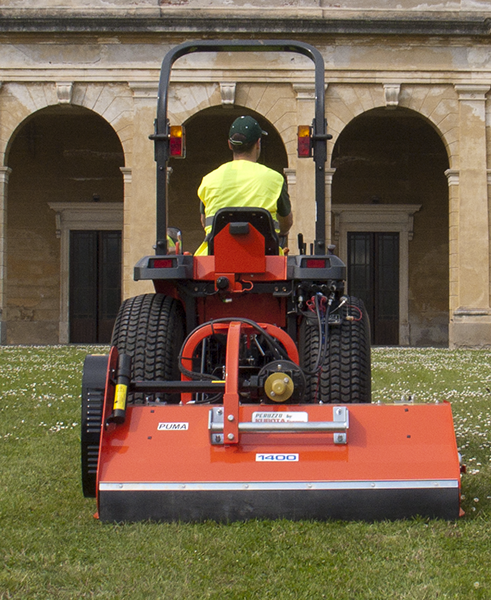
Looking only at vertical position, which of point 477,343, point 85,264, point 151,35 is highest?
point 151,35

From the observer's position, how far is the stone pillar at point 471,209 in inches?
622

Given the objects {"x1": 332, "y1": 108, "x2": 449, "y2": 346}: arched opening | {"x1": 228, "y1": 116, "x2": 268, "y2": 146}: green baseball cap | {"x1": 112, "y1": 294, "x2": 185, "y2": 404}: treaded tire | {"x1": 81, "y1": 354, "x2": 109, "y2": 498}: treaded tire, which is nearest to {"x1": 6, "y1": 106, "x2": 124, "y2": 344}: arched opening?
{"x1": 332, "y1": 108, "x2": 449, "y2": 346}: arched opening

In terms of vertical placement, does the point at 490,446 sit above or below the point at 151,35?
below

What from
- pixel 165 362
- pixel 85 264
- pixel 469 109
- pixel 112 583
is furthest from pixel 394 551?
pixel 85 264

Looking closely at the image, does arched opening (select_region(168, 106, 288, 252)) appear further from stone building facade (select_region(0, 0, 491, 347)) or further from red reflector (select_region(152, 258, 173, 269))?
red reflector (select_region(152, 258, 173, 269))

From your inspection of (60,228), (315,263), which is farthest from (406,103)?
(315,263)

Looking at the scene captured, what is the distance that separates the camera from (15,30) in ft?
51.0

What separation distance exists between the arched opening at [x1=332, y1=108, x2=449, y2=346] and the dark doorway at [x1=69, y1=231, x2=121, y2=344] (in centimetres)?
585

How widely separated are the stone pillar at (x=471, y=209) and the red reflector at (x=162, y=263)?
13044mm

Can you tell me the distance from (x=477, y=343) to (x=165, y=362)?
13172mm

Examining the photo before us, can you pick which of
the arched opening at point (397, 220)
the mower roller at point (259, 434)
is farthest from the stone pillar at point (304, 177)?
the mower roller at point (259, 434)

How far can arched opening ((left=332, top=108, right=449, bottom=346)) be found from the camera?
19.6 m

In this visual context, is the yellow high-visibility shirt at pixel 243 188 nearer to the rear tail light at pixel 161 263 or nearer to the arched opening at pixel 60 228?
the rear tail light at pixel 161 263

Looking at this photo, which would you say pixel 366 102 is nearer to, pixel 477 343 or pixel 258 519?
pixel 477 343
